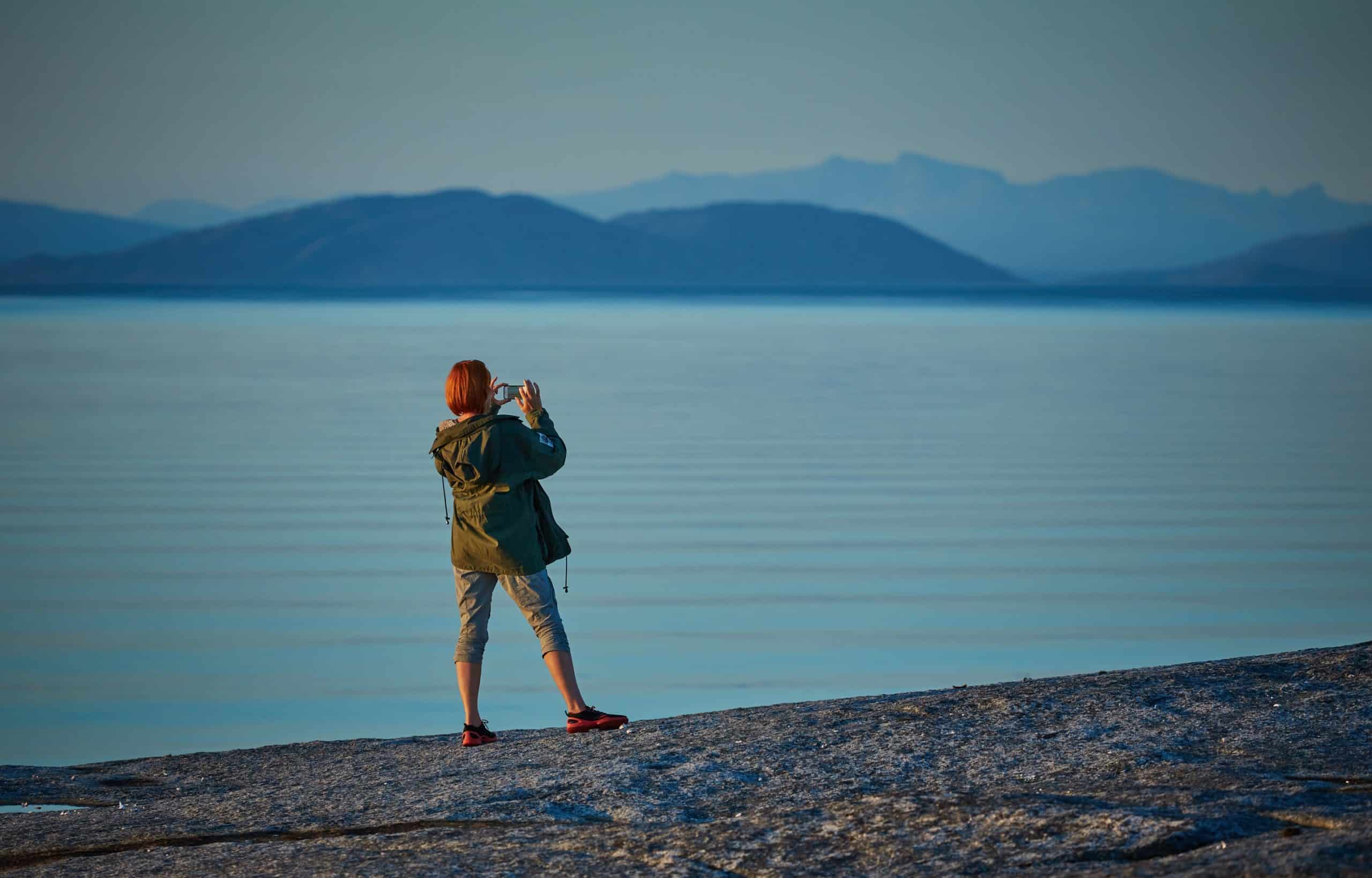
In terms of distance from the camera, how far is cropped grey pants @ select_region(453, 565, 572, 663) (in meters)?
5.92

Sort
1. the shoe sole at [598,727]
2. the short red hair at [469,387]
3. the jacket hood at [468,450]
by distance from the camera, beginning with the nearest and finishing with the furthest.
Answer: the jacket hood at [468,450], the short red hair at [469,387], the shoe sole at [598,727]

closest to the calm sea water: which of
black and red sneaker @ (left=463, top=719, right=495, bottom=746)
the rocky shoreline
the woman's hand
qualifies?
black and red sneaker @ (left=463, top=719, right=495, bottom=746)

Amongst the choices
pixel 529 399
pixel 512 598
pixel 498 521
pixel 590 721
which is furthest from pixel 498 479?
pixel 590 721

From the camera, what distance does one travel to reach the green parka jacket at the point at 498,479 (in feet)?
19.0

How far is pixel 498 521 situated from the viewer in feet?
19.2

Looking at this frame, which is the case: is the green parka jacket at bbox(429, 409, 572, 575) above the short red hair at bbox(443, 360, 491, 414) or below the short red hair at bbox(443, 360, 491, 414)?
below

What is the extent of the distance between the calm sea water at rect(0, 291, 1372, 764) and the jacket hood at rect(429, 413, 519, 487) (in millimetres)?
2319

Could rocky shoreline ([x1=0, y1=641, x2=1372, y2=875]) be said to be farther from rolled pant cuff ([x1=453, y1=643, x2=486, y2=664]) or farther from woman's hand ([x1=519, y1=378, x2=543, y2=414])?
woman's hand ([x1=519, y1=378, x2=543, y2=414])

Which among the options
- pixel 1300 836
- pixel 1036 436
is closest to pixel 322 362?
pixel 1036 436

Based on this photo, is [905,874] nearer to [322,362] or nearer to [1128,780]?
[1128,780]

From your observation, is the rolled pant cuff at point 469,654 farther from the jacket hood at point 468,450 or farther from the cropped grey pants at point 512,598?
the jacket hood at point 468,450

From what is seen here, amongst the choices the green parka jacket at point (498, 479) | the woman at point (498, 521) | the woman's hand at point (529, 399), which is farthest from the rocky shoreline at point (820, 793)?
the woman's hand at point (529, 399)

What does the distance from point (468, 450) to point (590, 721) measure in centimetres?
112

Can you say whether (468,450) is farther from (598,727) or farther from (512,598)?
(598,727)
